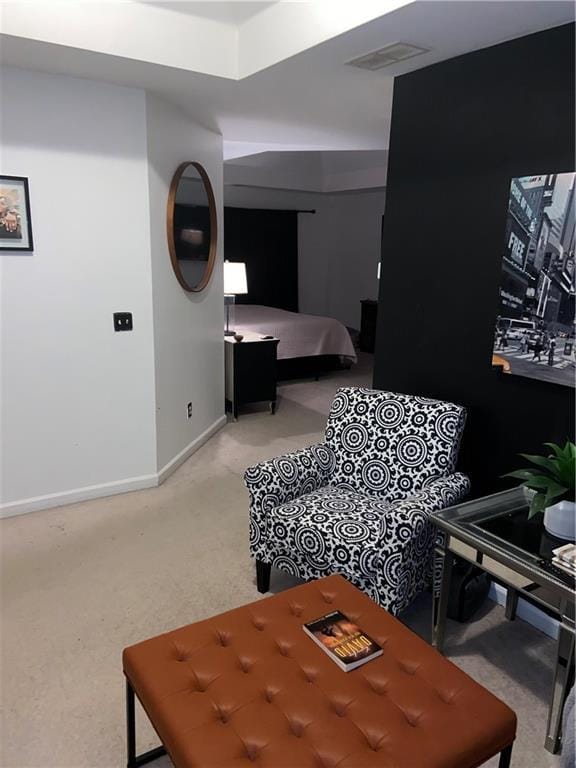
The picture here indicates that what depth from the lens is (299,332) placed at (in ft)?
20.0

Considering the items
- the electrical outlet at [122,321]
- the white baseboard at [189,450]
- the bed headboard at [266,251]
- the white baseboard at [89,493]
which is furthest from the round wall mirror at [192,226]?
the bed headboard at [266,251]

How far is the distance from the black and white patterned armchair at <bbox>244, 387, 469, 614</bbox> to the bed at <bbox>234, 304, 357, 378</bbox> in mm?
3244

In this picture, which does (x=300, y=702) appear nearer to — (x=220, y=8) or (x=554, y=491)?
(x=554, y=491)

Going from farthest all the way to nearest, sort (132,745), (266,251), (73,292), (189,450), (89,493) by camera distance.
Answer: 1. (266,251)
2. (189,450)
3. (89,493)
4. (73,292)
5. (132,745)

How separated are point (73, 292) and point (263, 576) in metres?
1.81

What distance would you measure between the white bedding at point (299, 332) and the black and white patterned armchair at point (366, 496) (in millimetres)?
3185

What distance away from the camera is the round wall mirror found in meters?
3.50

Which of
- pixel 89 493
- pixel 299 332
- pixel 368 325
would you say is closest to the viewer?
pixel 89 493

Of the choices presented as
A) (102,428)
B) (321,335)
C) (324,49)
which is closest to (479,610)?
(102,428)

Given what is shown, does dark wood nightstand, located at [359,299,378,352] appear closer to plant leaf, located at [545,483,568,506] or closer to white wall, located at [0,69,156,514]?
white wall, located at [0,69,156,514]

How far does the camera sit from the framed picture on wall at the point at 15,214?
9.23 ft

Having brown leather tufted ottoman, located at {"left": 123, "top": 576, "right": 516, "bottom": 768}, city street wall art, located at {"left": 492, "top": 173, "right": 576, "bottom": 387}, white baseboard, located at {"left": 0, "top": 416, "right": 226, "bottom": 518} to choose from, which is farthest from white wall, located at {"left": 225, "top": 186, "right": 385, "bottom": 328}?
brown leather tufted ottoman, located at {"left": 123, "top": 576, "right": 516, "bottom": 768}

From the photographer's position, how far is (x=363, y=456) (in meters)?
2.62

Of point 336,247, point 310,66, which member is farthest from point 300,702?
point 336,247
